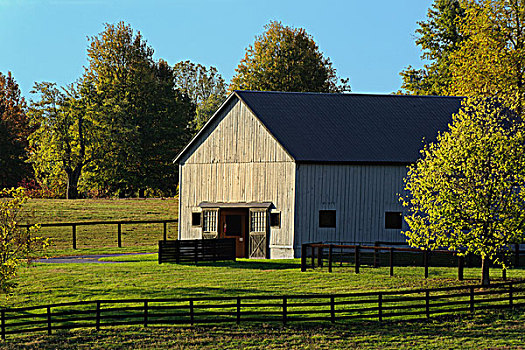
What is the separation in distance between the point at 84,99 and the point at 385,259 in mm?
40827

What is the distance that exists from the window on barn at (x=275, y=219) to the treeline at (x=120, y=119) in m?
30.0

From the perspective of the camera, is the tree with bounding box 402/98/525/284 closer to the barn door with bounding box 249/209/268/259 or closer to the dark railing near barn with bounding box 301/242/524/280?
the dark railing near barn with bounding box 301/242/524/280

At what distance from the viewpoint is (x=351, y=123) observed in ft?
134

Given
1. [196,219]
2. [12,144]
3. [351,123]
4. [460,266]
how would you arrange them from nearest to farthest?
1. [460,266]
2. [351,123]
3. [196,219]
4. [12,144]

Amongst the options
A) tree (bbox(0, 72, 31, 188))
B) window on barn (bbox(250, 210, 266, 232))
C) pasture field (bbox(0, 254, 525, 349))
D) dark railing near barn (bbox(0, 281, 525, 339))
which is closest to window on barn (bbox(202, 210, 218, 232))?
window on barn (bbox(250, 210, 266, 232))

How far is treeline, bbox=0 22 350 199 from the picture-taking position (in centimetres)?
6569

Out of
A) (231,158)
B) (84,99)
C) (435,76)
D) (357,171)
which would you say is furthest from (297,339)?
(84,99)

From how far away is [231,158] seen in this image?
1606 inches

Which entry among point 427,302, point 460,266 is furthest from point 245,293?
point 460,266

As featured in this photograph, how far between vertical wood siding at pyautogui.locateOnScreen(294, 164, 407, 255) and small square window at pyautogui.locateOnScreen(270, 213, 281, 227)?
1.11 meters

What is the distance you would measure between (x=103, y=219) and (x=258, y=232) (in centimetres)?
2025

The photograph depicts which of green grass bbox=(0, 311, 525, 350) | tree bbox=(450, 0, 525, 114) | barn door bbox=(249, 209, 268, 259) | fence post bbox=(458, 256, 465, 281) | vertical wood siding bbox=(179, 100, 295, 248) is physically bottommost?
green grass bbox=(0, 311, 525, 350)

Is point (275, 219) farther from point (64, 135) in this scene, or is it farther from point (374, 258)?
point (64, 135)

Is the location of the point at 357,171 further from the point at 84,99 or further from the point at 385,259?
the point at 84,99
